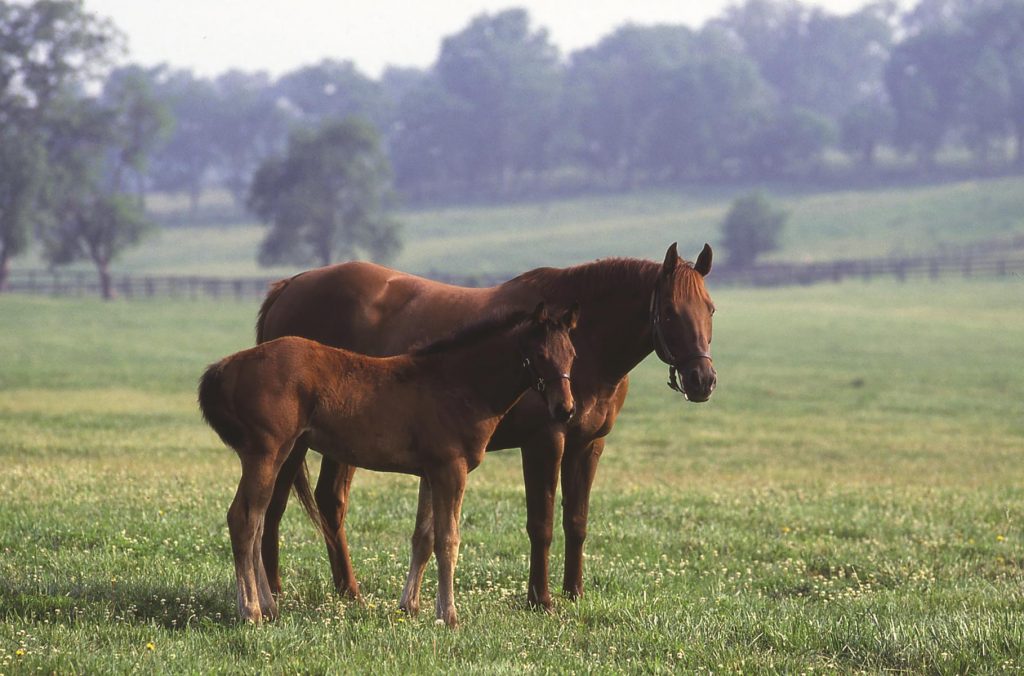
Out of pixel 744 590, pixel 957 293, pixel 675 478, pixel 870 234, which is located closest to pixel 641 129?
pixel 870 234

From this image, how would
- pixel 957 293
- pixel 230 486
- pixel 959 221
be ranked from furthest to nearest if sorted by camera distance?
pixel 959 221, pixel 957 293, pixel 230 486

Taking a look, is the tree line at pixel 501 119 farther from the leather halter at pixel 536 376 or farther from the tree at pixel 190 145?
the leather halter at pixel 536 376

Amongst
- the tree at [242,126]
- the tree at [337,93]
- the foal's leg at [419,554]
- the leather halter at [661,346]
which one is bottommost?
the foal's leg at [419,554]

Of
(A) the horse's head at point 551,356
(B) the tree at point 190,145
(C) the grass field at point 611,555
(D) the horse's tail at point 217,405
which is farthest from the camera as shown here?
(B) the tree at point 190,145

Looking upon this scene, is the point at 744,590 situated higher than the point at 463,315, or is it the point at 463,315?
the point at 463,315

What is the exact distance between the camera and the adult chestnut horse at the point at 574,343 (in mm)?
7965

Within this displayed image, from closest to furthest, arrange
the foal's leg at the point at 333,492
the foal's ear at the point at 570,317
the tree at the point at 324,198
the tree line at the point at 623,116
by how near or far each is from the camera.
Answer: the foal's ear at the point at 570,317, the foal's leg at the point at 333,492, the tree at the point at 324,198, the tree line at the point at 623,116

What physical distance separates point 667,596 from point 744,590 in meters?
0.88

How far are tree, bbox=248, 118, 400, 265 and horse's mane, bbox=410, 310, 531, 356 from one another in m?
65.4

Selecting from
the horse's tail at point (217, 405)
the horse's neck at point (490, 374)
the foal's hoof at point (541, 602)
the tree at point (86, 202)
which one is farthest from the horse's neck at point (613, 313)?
the tree at point (86, 202)

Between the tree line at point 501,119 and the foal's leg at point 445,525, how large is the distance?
5910 centimetres

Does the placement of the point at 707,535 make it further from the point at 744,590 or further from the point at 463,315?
the point at 463,315

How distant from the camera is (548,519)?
830 cm

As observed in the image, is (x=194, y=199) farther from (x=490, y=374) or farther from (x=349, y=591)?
(x=490, y=374)
